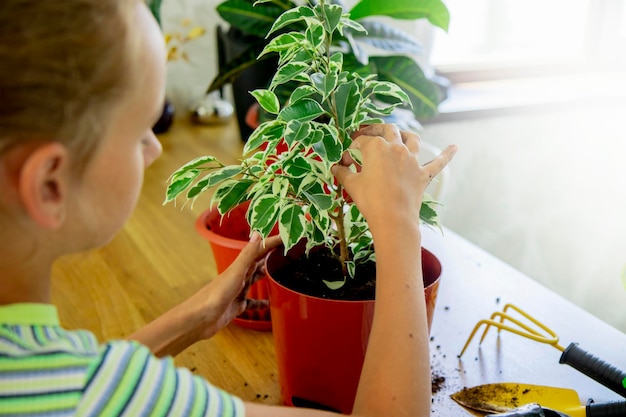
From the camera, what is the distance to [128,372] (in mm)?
555

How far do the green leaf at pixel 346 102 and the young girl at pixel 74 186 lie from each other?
0.22 m

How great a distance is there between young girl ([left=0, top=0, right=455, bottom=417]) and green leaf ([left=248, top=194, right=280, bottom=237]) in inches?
7.6

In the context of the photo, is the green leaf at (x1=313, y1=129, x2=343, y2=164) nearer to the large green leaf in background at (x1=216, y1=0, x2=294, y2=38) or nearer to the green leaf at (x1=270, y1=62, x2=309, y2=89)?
the green leaf at (x1=270, y1=62, x2=309, y2=89)

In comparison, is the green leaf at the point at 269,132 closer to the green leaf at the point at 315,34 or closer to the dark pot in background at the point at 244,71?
the green leaf at the point at 315,34

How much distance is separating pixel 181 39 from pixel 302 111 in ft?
5.38

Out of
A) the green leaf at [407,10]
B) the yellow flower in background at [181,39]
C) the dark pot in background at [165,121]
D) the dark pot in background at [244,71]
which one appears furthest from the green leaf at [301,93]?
the yellow flower in background at [181,39]

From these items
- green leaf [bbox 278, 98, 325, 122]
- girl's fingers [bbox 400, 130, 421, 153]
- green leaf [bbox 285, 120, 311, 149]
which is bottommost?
girl's fingers [bbox 400, 130, 421, 153]

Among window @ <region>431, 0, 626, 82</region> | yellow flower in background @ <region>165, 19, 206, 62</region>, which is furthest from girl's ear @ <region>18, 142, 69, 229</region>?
window @ <region>431, 0, 626, 82</region>

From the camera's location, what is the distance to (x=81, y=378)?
54 cm

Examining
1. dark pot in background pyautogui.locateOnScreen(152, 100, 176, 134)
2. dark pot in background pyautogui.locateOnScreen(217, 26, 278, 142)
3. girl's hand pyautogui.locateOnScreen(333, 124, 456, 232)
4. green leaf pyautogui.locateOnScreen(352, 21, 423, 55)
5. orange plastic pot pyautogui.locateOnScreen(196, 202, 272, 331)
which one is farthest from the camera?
dark pot in background pyautogui.locateOnScreen(152, 100, 176, 134)

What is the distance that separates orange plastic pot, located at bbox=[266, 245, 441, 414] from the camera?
78cm

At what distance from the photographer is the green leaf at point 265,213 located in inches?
31.9

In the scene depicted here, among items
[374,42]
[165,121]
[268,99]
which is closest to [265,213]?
[268,99]

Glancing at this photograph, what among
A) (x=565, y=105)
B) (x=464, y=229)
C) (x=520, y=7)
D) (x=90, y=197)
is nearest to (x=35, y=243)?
(x=90, y=197)
